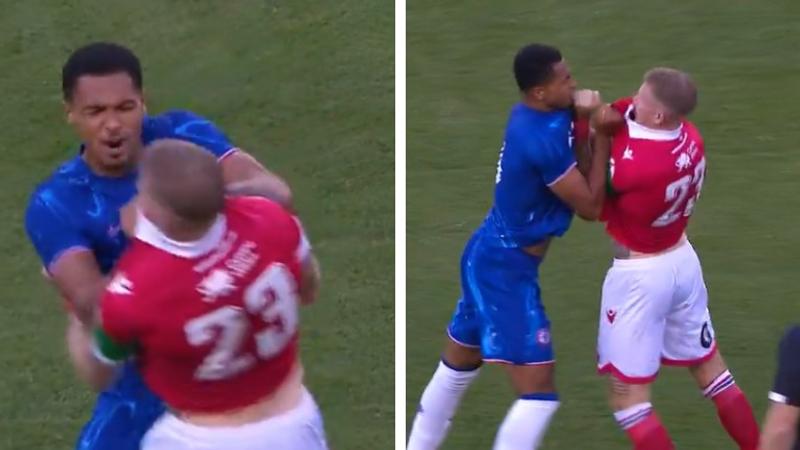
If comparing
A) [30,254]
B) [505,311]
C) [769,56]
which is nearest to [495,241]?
[505,311]

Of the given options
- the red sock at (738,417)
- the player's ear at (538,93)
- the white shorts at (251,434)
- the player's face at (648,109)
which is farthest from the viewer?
the red sock at (738,417)

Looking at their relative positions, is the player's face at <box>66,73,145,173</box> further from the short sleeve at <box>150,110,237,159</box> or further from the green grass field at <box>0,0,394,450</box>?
the green grass field at <box>0,0,394,450</box>

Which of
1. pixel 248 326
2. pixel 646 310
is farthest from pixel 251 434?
pixel 646 310

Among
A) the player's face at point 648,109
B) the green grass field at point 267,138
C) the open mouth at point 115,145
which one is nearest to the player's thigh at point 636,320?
the player's face at point 648,109

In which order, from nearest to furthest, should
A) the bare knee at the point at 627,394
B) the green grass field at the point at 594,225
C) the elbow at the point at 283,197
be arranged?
the elbow at the point at 283,197, the bare knee at the point at 627,394, the green grass field at the point at 594,225

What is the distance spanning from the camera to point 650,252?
629cm

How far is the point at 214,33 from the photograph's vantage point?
11.6 metres

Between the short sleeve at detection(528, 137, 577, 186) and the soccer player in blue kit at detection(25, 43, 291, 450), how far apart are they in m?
1.49

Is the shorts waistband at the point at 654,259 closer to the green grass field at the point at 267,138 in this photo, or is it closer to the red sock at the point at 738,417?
the red sock at the point at 738,417

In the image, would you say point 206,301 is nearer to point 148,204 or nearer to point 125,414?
point 148,204

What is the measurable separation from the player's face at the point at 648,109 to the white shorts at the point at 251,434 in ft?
7.31

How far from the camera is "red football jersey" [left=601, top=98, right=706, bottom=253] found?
6.11m

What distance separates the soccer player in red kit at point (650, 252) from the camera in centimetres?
612

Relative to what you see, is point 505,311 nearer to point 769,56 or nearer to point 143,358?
point 143,358
